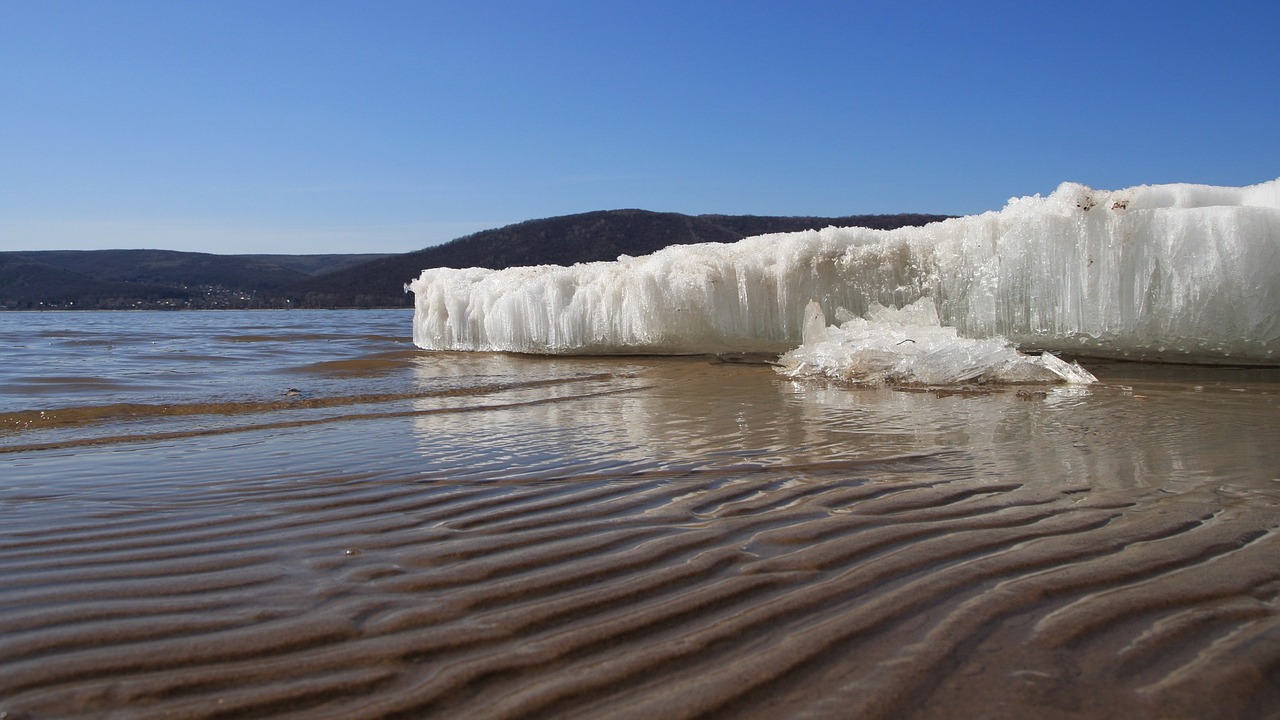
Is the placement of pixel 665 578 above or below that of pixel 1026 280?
below

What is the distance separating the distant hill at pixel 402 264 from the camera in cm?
7562

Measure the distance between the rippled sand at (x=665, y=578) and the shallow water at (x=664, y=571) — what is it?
0.4 inches

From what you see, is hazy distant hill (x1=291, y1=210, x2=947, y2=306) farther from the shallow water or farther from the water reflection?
the shallow water

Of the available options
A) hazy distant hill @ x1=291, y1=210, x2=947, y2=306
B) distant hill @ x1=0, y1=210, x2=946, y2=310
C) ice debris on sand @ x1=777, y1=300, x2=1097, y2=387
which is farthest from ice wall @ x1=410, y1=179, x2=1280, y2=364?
hazy distant hill @ x1=291, y1=210, x2=947, y2=306

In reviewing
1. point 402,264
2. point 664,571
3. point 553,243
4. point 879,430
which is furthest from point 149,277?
point 664,571

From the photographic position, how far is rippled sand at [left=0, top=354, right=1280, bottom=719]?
1730 millimetres

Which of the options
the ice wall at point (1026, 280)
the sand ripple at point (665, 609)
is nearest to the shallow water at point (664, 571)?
the sand ripple at point (665, 609)

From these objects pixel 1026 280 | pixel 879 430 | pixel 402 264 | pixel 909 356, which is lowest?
pixel 879 430

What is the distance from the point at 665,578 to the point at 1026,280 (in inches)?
291

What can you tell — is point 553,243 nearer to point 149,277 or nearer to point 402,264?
point 402,264

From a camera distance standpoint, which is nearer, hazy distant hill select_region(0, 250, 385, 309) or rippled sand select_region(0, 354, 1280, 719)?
rippled sand select_region(0, 354, 1280, 719)

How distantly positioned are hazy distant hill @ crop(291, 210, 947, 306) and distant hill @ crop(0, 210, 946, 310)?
0.29 feet

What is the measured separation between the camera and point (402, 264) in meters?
91.6

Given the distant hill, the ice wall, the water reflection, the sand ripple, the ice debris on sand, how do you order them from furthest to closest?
the distant hill, the ice wall, the ice debris on sand, the water reflection, the sand ripple
